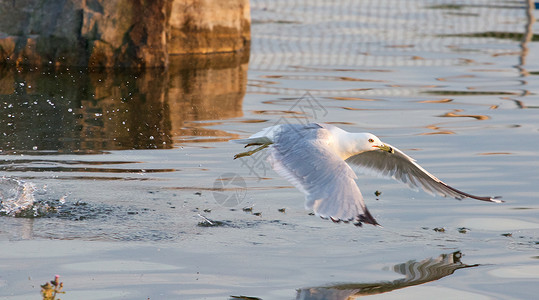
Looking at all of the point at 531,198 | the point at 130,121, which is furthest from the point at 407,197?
the point at 130,121

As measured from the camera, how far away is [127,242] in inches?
261

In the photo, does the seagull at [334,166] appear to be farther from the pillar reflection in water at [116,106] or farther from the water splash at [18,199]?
the pillar reflection in water at [116,106]

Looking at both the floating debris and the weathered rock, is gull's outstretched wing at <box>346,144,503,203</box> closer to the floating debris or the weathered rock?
the floating debris

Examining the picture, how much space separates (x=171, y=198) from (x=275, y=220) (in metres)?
1.03

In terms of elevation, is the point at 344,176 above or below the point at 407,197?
above

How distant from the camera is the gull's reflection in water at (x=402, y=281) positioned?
561 centimetres

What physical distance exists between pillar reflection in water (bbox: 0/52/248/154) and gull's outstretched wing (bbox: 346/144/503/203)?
107 inches

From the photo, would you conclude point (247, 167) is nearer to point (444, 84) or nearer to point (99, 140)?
point (99, 140)

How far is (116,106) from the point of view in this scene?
1191cm

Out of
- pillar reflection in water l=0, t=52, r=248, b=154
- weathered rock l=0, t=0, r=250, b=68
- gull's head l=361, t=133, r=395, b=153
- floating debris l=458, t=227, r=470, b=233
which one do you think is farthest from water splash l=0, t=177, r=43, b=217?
weathered rock l=0, t=0, r=250, b=68

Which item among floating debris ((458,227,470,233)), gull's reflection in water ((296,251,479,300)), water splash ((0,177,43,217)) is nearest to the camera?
gull's reflection in water ((296,251,479,300))

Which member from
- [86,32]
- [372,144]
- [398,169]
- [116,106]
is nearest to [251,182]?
[398,169]

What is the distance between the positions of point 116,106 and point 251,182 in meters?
3.86

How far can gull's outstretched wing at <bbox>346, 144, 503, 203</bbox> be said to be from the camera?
739cm
